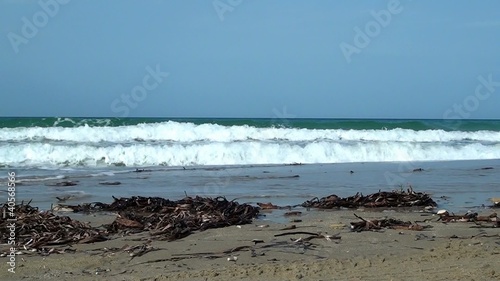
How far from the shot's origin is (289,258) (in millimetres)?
4547

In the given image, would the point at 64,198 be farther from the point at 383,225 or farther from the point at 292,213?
the point at 383,225

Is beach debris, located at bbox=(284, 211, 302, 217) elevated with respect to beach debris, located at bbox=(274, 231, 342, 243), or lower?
elevated

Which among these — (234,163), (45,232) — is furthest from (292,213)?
(234,163)

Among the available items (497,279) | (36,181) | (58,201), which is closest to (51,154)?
(36,181)

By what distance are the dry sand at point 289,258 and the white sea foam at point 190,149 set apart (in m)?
12.1

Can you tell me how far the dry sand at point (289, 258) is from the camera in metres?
4.04

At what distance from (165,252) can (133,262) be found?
36 centimetres

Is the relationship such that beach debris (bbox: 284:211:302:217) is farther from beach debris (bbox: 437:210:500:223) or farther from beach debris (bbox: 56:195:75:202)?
beach debris (bbox: 56:195:75:202)

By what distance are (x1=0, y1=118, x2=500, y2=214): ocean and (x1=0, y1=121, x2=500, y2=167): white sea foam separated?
4 centimetres

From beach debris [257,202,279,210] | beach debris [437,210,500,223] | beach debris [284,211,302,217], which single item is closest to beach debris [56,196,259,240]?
beach debris [284,211,302,217]

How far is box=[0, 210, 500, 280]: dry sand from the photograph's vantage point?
404 cm

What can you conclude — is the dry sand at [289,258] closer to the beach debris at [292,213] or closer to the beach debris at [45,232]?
the beach debris at [45,232]

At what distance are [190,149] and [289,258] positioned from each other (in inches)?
552

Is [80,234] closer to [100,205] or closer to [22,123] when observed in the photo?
[100,205]
